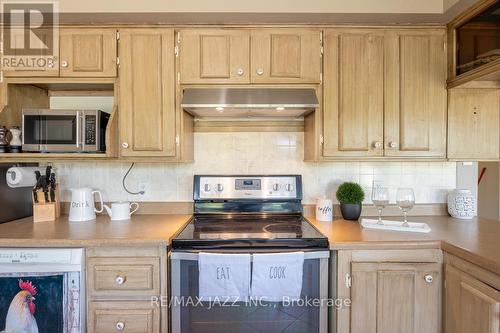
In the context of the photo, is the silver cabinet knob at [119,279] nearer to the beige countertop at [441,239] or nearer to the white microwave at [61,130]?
the white microwave at [61,130]

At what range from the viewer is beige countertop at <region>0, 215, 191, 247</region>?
154 cm

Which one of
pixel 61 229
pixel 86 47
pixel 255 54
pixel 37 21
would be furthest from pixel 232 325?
pixel 37 21

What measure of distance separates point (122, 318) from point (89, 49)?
1637 millimetres

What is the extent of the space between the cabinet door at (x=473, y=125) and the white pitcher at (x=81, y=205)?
96.5 inches

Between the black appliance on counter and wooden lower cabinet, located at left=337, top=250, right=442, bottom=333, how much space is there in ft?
7.20

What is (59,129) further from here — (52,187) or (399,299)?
(399,299)

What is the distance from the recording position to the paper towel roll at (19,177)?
1.95 meters

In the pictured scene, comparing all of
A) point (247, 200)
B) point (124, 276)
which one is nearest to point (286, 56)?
point (247, 200)

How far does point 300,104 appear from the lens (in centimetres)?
177

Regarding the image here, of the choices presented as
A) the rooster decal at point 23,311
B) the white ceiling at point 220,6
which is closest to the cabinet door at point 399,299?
the white ceiling at point 220,6

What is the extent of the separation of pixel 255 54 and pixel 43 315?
191 cm

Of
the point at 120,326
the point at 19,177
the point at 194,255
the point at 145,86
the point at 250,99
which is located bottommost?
the point at 120,326

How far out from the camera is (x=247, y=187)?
218cm

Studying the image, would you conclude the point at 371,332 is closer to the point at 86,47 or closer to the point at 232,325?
the point at 232,325
